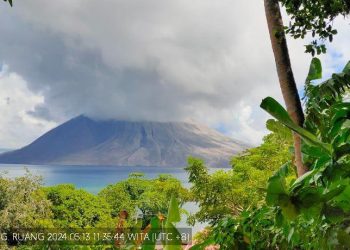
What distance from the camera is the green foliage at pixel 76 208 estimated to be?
37.1 metres

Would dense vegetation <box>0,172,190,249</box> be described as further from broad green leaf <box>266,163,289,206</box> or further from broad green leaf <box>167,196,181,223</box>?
broad green leaf <box>266,163,289,206</box>

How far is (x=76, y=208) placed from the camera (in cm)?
3822

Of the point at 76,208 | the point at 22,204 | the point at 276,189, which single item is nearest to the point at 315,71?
the point at 276,189

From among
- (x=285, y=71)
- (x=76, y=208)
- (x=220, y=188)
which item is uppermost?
(x=285, y=71)

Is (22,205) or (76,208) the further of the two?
(76,208)

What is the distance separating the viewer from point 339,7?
3426mm

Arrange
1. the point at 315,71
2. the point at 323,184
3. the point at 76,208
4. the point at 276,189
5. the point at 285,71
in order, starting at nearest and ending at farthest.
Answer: the point at 276,189 → the point at 323,184 → the point at 315,71 → the point at 285,71 → the point at 76,208

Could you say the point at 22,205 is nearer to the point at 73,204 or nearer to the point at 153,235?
the point at 73,204

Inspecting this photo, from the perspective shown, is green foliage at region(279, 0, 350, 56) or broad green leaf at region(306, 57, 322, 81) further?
green foliage at region(279, 0, 350, 56)

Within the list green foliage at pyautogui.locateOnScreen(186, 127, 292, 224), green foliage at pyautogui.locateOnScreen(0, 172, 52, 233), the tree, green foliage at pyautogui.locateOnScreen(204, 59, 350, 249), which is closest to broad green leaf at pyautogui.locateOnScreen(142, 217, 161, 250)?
green foliage at pyautogui.locateOnScreen(204, 59, 350, 249)

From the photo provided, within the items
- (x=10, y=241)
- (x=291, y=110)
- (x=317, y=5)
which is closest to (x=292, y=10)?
(x=317, y=5)

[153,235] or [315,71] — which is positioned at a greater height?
[315,71]

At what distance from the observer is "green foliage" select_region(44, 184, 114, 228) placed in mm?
37125

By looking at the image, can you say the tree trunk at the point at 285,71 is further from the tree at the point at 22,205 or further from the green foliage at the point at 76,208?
the green foliage at the point at 76,208
